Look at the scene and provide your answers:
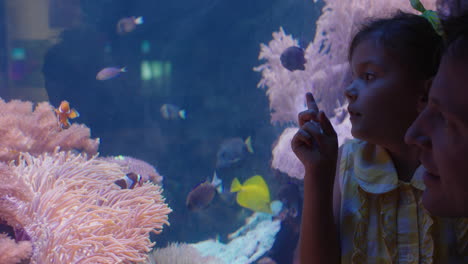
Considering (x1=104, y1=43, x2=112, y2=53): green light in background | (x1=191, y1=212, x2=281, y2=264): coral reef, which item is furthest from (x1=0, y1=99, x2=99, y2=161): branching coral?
(x1=104, y1=43, x2=112, y2=53): green light in background

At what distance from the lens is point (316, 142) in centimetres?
100

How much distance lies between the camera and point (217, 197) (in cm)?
798

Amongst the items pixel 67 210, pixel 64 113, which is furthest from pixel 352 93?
pixel 64 113

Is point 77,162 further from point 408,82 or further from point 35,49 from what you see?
point 35,49

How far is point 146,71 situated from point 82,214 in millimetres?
9396

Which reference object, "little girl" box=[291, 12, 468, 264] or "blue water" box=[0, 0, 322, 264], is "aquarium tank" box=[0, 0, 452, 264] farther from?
"little girl" box=[291, 12, 468, 264]

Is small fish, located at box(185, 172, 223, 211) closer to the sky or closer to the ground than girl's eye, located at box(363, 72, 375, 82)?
closer to the sky

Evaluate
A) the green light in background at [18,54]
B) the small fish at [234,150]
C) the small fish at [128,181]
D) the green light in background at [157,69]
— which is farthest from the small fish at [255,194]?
the green light in background at [157,69]

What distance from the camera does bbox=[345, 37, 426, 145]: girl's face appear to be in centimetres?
105

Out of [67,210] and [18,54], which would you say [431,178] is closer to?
[67,210]

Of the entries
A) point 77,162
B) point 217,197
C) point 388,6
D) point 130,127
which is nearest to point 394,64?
point 77,162

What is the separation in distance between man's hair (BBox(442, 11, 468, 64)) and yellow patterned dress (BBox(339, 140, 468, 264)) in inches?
18.1

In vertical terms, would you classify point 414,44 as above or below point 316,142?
above

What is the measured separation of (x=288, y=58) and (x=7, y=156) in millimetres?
3377
